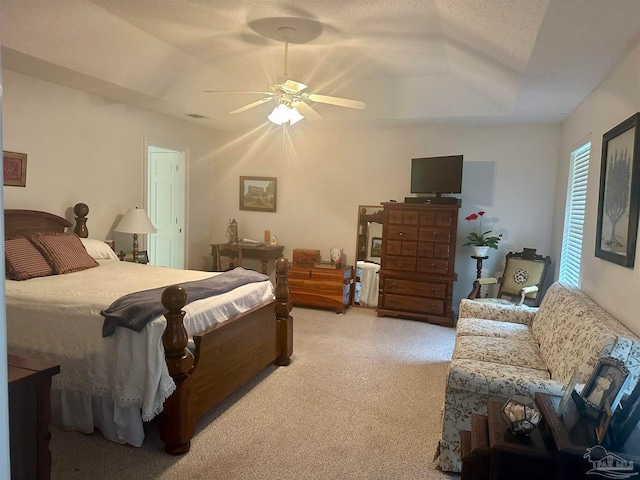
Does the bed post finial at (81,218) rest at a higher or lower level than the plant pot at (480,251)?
higher

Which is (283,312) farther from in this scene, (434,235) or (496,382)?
(434,235)

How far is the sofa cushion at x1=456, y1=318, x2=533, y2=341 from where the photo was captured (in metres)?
3.37

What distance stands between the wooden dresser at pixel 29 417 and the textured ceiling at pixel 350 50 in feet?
7.78

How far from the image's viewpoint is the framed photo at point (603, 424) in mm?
1537

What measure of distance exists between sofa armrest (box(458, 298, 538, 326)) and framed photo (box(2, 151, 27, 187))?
4.00 meters

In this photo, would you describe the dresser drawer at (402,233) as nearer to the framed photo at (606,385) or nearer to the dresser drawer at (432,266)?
the dresser drawer at (432,266)

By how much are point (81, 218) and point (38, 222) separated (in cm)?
45

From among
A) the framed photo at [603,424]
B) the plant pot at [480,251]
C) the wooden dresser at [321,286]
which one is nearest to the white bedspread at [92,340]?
the framed photo at [603,424]

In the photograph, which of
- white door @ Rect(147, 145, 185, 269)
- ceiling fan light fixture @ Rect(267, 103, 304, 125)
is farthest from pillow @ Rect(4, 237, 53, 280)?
white door @ Rect(147, 145, 185, 269)

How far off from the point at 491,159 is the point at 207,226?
13.1 feet

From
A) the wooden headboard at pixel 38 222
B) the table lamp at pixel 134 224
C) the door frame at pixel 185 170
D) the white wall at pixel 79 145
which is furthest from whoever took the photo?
the door frame at pixel 185 170

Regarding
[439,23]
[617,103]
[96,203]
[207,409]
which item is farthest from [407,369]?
[96,203]

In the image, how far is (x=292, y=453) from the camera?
255cm

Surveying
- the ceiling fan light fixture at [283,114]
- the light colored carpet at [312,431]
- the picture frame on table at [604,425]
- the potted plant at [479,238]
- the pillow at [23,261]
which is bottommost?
the light colored carpet at [312,431]
